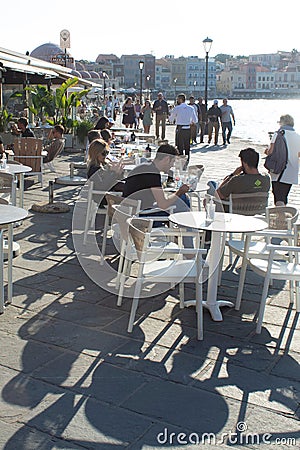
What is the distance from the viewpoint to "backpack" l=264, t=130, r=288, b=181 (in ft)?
21.2

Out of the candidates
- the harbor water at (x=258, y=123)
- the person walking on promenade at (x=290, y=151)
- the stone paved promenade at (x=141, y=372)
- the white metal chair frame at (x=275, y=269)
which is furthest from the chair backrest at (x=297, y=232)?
the harbor water at (x=258, y=123)

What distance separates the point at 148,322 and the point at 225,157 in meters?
10.7

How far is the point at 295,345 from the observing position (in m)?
3.67

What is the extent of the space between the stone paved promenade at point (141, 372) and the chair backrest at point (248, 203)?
58 centimetres

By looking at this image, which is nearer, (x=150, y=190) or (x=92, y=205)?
(x=150, y=190)

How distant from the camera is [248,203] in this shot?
503 cm

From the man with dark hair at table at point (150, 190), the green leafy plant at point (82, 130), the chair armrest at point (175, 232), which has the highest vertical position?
the green leafy plant at point (82, 130)

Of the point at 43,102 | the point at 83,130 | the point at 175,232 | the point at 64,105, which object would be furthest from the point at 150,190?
the point at 43,102

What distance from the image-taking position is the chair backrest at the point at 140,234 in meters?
3.66

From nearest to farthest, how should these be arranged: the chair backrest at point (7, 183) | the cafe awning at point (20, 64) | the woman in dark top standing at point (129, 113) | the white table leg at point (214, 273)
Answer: the white table leg at point (214, 273), the chair backrest at point (7, 183), the cafe awning at point (20, 64), the woman in dark top standing at point (129, 113)

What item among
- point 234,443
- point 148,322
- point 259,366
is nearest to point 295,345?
point 259,366

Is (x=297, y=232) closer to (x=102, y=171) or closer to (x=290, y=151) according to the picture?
(x=102, y=171)

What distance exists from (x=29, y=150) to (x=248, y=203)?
4.49m

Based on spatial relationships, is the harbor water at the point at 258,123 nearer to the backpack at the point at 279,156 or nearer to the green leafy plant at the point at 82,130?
the backpack at the point at 279,156
